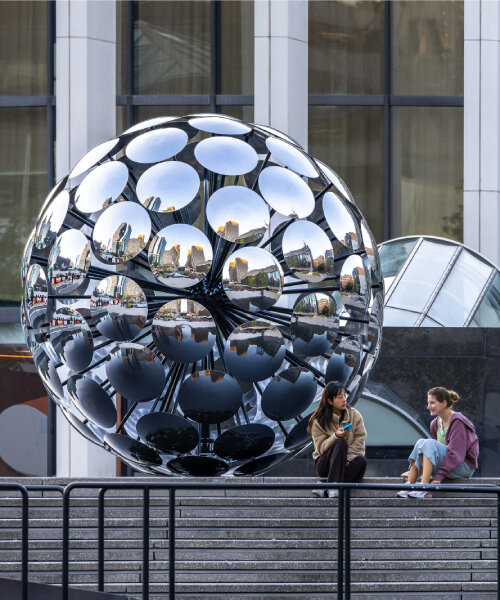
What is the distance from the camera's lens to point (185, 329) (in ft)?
22.8

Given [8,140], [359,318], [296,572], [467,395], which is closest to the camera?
[359,318]

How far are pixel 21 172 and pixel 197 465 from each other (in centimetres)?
1499

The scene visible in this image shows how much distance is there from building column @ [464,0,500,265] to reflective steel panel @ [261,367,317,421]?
12.3 m

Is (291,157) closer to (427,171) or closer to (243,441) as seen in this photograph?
(243,441)

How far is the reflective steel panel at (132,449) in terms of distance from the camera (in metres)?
7.62

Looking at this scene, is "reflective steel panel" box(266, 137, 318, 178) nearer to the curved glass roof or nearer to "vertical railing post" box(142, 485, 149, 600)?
"vertical railing post" box(142, 485, 149, 600)

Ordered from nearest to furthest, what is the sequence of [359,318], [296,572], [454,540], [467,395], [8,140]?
[359,318] → [296,572] → [454,540] → [467,395] → [8,140]

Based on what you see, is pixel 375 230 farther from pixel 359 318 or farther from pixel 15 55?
pixel 359 318

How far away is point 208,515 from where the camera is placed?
963 cm

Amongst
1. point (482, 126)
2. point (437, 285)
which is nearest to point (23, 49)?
point (482, 126)

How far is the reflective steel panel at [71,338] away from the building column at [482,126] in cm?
1281

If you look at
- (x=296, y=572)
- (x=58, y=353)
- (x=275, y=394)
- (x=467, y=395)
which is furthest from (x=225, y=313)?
(x=467, y=395)

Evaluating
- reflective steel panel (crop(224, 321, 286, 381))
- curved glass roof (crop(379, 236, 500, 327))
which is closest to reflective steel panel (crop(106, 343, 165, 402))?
reflective steel panel (crop(224, 321, 286, 381))

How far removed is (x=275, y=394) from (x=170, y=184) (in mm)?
1411
